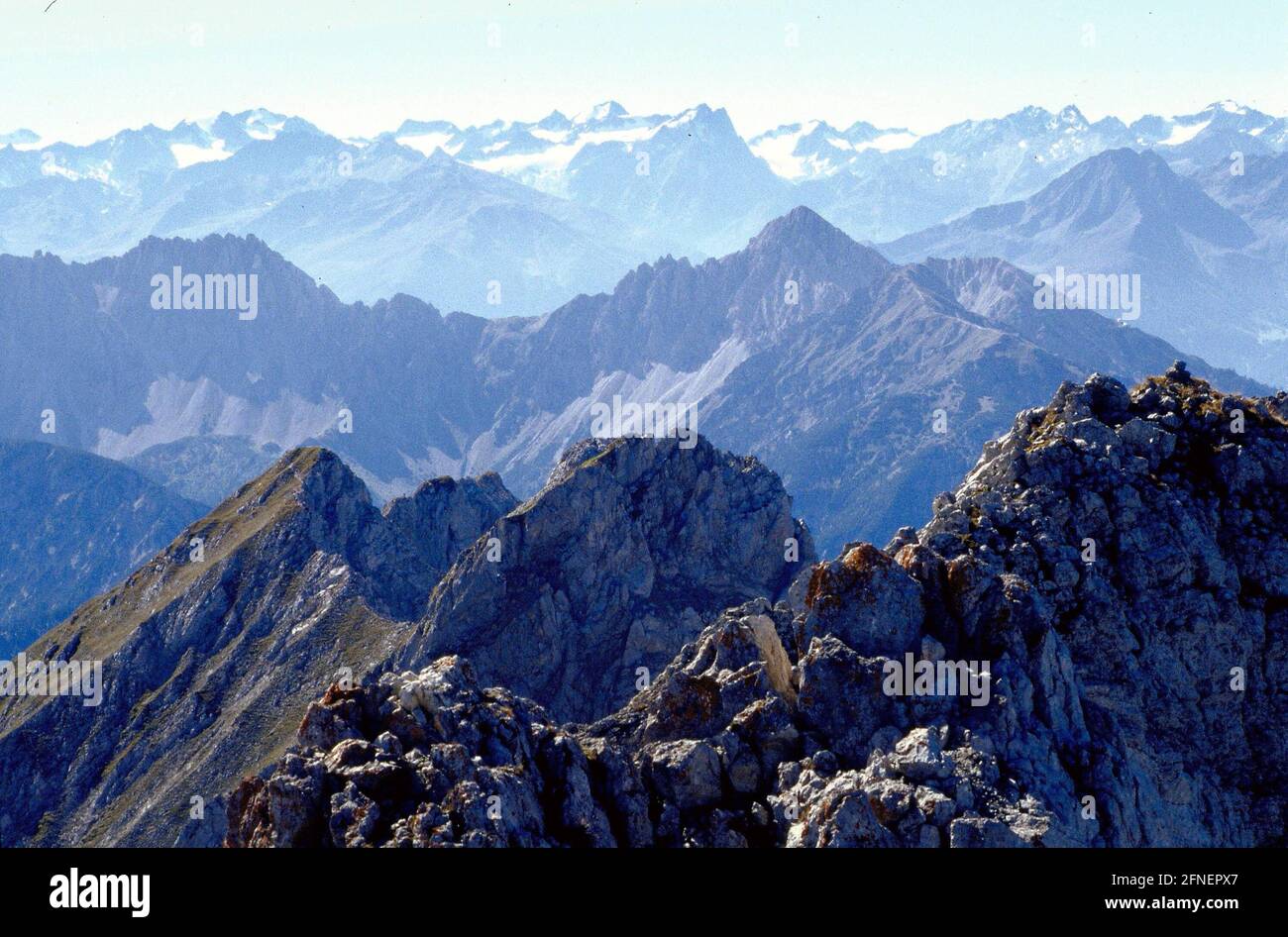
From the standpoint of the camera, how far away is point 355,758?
48156 mm

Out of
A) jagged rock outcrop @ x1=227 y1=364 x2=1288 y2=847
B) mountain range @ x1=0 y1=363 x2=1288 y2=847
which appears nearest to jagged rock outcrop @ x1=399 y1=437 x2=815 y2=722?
mountain range @ x1=0 y1=363 x2=1288 y2=847

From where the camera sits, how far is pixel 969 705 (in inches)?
2126

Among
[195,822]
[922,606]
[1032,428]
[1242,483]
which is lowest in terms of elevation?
[195,822]

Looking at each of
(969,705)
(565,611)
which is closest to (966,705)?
(969,705)

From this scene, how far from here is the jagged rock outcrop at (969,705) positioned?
152ft

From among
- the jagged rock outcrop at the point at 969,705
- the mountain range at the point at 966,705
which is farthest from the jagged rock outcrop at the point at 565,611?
the jagged rock outcrop at the point at 969,705

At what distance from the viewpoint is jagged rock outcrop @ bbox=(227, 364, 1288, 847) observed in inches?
1828

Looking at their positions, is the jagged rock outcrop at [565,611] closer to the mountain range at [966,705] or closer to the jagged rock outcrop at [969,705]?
the mountain range at [966,705]

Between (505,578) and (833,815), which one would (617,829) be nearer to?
(833,815)

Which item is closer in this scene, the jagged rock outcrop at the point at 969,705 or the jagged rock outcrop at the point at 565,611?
the jagged rock outcrop at the point at 969,705

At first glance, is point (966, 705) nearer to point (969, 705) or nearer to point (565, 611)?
point (969, 705)

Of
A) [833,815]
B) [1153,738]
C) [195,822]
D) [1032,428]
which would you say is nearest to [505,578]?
[195,822]

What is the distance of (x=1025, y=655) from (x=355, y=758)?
29.6 meters
